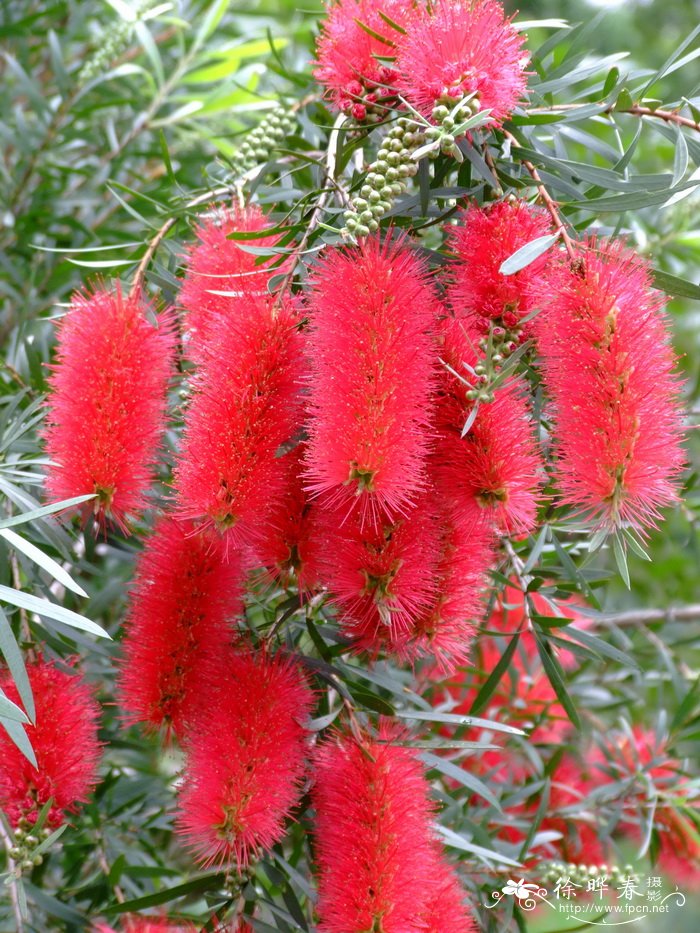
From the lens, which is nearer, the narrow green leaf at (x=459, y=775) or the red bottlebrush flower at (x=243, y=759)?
the red bottlebrush flower at (x=243, y=759)

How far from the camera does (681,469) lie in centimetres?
58

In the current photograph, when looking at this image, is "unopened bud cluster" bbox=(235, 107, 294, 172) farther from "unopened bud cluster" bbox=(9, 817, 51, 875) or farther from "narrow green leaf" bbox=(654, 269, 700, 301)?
"unopened bud cluster" bbox=(9, 817, 51, 875)

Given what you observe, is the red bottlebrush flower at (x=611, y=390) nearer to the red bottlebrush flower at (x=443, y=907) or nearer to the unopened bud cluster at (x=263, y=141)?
the red bottlebrush flower at (x=443, y=907)

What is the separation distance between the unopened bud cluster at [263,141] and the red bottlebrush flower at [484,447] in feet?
1.13

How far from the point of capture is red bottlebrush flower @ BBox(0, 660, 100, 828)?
2.23 feet

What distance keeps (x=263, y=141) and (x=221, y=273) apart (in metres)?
0.23

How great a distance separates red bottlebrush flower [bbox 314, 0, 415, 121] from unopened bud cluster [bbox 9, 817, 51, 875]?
→ 0.58 meters

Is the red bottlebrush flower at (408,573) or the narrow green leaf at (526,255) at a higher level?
the narrow green leaf at (526,255)

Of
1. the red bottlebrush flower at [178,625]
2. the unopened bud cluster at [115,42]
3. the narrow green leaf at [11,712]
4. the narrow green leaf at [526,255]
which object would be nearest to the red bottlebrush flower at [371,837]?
the red bottlebrush flower at [178,625]

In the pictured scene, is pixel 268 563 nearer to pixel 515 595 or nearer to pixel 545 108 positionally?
pixel 545 108

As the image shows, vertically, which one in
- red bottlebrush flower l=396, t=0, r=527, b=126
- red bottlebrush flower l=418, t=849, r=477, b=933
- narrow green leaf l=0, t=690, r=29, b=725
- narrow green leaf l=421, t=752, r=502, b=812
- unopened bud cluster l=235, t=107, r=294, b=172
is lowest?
red bottlebrush flower l=418, t=849, r=477, b=933

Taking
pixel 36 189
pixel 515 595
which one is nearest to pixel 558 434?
pixel 515 595

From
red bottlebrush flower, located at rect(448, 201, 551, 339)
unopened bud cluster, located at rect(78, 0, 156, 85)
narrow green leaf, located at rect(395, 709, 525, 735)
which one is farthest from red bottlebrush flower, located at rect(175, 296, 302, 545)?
unopened bud cluster, located at rect(78, 0, 156, 85)

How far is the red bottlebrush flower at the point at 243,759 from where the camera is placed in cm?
63
